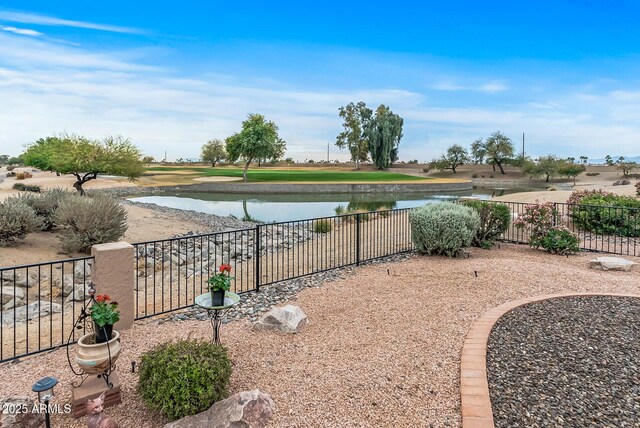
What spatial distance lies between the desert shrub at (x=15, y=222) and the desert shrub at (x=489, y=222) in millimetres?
11597

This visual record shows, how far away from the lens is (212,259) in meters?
11.8

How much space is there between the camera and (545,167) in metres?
58.7

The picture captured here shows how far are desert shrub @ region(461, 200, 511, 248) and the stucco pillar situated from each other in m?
8.07

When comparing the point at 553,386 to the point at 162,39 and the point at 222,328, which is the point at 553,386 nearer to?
the point at 222,328

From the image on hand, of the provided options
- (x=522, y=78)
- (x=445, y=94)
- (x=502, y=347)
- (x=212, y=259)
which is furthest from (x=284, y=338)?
(x=445, y=94)

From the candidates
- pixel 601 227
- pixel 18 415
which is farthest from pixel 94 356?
pixel 601 227

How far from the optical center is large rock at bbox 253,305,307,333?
196 inches

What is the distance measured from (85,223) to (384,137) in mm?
67237

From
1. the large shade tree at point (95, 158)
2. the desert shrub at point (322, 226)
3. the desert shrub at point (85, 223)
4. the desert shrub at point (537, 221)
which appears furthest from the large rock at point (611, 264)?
the large shade tree at point (95, 158)

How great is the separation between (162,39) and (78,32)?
9.44 ft

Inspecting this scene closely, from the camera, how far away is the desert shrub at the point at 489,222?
10.2m

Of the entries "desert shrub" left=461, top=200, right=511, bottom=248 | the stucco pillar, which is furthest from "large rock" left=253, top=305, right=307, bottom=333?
"desert shrub" left=461, top=200, right=511, bottom=248

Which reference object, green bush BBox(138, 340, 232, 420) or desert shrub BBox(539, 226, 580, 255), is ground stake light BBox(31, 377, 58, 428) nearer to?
green bush BBox(138, 340, 232, 420)

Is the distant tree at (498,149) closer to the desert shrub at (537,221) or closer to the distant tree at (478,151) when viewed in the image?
the distant tree at (478,151)
